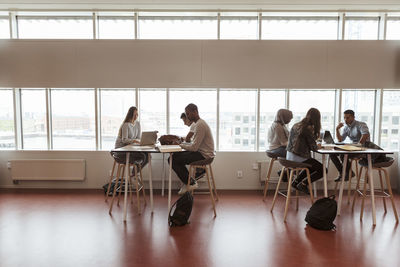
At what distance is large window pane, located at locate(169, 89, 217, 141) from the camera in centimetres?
496

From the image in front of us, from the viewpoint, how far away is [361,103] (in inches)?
196

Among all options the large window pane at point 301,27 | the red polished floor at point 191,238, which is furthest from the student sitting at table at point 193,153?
the large window pane at point 301,27

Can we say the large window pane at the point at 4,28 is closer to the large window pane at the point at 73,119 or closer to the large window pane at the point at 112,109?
the large window pane at the point at 73,119

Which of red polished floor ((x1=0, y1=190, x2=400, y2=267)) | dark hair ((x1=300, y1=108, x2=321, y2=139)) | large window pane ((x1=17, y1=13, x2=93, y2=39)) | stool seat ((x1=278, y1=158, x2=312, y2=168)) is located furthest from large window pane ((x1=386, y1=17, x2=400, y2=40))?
large window pane ((x1=17, y1=13, x2=93, y2=39))

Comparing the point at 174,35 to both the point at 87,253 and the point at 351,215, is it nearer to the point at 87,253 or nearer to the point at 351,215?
the point at 87,253

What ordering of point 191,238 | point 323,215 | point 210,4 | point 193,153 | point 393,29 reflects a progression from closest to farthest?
point 191,238, point 323,215, point 193,153, point 210,4, point 393,29

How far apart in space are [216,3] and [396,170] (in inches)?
186

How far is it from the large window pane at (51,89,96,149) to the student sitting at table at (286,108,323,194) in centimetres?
377

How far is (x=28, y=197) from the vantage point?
14.3ft

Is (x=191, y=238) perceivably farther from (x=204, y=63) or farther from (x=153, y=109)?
(x=204, y=63)

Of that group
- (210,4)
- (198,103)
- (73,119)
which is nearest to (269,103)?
(198,103)

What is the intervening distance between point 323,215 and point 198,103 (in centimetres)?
292

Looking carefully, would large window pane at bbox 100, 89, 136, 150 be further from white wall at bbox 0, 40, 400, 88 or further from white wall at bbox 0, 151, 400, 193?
white wall at bbox 0, 151, 400, 193

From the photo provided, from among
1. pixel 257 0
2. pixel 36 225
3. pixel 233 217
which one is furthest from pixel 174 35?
pixel 36 225
